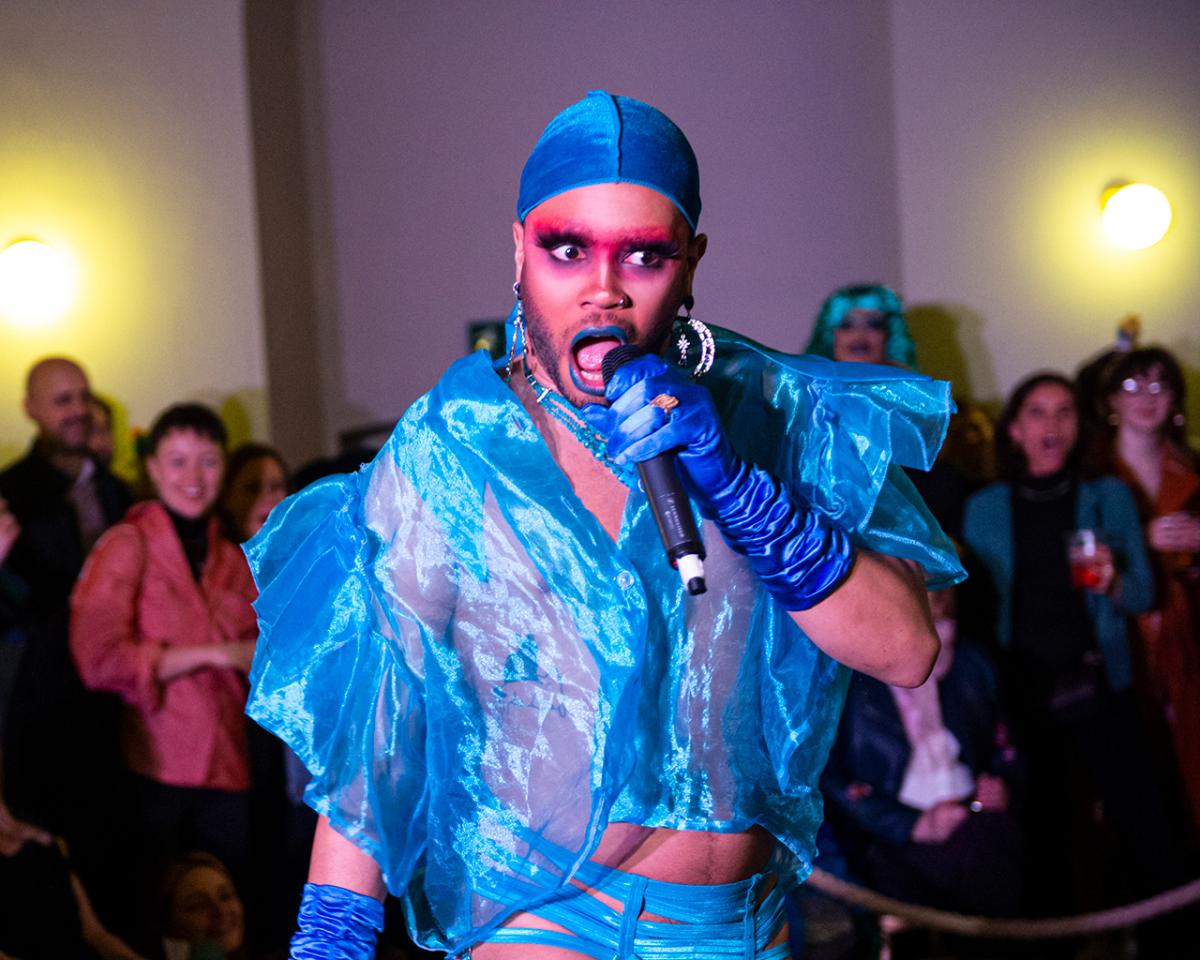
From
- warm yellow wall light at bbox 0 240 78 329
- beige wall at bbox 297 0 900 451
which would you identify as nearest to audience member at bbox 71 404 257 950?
warm yellow wall light at bbox 0 240 78 329

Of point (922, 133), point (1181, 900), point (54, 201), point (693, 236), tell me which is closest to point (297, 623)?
point (693, 236)

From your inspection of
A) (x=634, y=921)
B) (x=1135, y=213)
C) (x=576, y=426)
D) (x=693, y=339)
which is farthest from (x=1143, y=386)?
(x=634, y=921)

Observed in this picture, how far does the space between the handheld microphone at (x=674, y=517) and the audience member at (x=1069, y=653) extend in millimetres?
2836

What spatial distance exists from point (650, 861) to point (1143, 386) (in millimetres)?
3167

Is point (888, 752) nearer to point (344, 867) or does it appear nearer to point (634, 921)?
point (634, 921)

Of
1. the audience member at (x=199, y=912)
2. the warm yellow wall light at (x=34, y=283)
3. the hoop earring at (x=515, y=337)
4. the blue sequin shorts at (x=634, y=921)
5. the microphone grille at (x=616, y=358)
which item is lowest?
the audience member at (x=199, y=912)

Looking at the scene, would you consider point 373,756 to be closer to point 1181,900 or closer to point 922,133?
point 1181,900

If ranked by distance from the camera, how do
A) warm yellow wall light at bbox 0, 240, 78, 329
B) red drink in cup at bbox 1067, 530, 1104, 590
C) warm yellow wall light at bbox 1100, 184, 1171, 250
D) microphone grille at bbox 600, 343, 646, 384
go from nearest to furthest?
microphone grille at bbox 600, 343, 646, 384, red drink in cup at bbox 1067, 530, 1104, 590, warm yellow wall light at bbox 0, 240, 78, 329, warm yellow wall light at bbox 1100, 184, 1171, 250

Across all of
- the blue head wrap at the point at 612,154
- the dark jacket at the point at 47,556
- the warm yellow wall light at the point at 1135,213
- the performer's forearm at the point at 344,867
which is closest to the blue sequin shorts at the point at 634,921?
the performer's forearm at the point at 344,867

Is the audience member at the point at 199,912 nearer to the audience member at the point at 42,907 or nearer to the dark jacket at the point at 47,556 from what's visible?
the audience member at the point at 42,907

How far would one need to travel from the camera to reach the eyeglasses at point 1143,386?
13.9 feet

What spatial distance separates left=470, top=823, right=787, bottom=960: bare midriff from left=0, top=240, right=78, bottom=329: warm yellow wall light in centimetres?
380

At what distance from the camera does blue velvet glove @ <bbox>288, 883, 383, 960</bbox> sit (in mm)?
1524

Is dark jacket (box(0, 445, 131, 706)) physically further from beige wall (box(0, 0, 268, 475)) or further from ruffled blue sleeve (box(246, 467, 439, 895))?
ruffled blue sleeve (box(246, 467, 439, 895))
